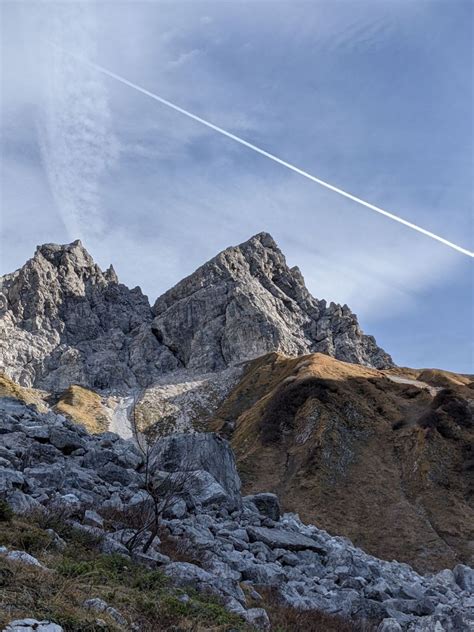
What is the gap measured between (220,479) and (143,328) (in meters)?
152

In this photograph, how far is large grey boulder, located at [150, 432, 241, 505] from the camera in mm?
27453

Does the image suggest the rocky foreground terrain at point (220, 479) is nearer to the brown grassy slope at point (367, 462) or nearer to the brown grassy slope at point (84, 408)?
the brown grassy slope at point (367, 462)

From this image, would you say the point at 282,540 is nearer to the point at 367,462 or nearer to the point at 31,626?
the point at 31,626

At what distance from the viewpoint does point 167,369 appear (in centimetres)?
16325

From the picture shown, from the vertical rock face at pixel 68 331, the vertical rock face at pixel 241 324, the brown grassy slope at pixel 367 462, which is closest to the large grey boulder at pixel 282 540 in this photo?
the brown grassy slope at pixel 367 462

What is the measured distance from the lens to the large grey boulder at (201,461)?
27453 millimetres

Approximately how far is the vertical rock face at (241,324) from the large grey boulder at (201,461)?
124 metres

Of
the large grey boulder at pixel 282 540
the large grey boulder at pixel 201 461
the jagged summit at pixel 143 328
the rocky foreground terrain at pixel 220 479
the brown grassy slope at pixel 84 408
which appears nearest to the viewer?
the rocky foreground terrain at pixel 220 479

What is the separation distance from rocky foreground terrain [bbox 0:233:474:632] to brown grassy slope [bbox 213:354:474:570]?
25 cm

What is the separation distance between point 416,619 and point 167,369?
5759 inches

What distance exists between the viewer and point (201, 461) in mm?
31172

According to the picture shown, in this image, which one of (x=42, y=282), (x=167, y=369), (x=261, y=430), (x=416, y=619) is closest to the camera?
(x=416, y=619)

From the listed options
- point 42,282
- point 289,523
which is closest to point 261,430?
point 289,523

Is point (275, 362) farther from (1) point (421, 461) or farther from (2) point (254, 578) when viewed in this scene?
(2) point (254, 578)
